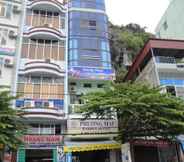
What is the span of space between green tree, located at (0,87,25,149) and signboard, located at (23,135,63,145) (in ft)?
9.93

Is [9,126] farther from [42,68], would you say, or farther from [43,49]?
[43,49]

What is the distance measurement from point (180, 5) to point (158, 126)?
14.7m

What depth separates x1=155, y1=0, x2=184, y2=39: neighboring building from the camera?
24.0 metres

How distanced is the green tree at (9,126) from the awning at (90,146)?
381cm

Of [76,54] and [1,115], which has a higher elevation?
[76,54]

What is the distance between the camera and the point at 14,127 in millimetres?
12703

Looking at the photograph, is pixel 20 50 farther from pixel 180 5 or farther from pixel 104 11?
pixel 180 5

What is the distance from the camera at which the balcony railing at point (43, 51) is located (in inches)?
766

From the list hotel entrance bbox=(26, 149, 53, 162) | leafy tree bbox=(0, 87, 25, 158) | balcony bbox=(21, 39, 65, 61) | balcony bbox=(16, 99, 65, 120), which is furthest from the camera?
balcony bbox=(21, 39, 65, 61)

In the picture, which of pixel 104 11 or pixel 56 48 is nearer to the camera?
pixel 56 48

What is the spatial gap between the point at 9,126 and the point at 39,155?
6.75m

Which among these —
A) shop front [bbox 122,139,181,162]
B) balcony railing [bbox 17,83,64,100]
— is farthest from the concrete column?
balcony railing [bbox 17,83,64,100]

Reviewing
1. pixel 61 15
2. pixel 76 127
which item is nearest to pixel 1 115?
pixel 76 127

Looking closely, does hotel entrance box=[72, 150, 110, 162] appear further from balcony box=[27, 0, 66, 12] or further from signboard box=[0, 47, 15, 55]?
balcony box=[27, 0, 66, 12]
